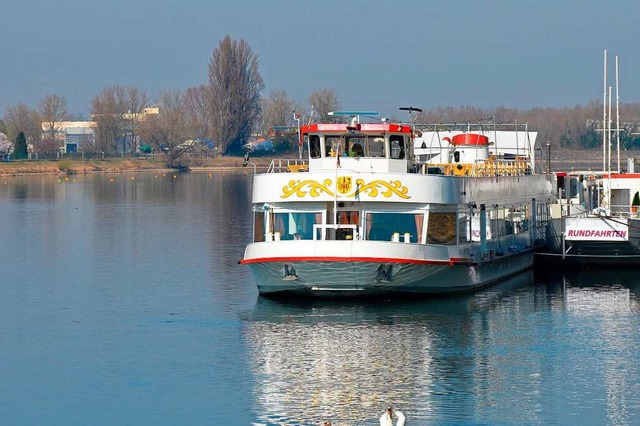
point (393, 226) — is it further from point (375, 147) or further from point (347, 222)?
point (375, 147)

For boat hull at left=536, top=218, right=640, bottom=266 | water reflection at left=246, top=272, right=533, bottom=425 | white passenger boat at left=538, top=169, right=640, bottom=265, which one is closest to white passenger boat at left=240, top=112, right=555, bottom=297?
water reflection at left=246, top=272, right=533, bottom=425

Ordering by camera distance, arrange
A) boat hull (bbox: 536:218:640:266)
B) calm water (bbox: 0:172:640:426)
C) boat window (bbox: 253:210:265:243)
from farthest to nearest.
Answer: boat hull (bbox: 536:218:640:266)
boat window (bbox: 253:210:265:243)
calm water (bbox: 0:172:640:426)

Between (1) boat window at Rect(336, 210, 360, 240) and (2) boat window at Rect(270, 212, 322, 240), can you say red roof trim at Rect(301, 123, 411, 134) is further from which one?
(2) boat window at Rect(270, 212, 322, 240)

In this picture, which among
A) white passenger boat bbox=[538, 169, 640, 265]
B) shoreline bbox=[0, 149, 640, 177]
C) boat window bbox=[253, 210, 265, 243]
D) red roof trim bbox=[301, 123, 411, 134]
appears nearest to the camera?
boat window bbox=[253, 210, 265, 243]

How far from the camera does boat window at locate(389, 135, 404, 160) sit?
129 ft

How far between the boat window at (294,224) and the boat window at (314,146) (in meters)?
2.82

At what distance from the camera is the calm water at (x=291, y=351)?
84.4 feet

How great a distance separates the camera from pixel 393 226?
1454 inches

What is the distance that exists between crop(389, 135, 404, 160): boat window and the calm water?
4.43m

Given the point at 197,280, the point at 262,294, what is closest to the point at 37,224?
the point at 197,280

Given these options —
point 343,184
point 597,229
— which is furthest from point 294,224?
point 597,229

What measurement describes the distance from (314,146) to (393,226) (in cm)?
416

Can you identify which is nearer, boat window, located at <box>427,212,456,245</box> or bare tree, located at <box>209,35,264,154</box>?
boat window, located at <box>427,212,456,245</box>

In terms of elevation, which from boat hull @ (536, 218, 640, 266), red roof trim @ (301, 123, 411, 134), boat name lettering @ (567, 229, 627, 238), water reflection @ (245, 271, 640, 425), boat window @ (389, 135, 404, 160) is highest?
red roof trim @ (301, 123, 411, 134)
